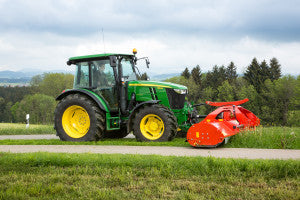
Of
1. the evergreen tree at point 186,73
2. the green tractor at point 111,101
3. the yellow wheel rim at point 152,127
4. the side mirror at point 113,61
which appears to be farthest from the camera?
the evergreen tree at point 186,73

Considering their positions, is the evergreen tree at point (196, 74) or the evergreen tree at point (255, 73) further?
the evergreen tree at point (196, 74)

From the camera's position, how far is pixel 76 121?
11.0m

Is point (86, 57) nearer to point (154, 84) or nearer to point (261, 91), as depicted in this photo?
point (154, 84)

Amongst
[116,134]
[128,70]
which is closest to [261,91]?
[116,134]

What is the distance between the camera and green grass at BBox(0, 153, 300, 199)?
4633 millimetres

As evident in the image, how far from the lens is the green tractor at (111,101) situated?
33.0 ft

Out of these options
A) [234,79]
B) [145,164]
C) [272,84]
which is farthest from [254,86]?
[145,164]

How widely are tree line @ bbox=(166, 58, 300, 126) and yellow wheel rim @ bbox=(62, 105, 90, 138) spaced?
4290cm

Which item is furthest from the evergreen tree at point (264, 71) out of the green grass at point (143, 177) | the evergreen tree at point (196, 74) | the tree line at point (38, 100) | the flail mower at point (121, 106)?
the green grass at point (143, 177)

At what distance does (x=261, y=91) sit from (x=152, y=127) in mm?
49284

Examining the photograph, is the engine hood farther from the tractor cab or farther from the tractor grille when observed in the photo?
the tractor cab

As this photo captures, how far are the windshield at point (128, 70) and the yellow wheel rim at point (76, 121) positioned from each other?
1771 mm

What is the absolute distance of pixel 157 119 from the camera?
976 centimetres

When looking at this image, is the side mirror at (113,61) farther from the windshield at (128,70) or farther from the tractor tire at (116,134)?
the tractor tire at (116,134)
